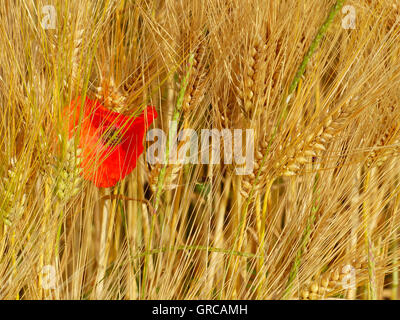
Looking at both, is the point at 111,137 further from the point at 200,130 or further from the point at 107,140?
the point at 200,130

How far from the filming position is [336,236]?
77 cm

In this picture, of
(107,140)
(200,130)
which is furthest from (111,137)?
(200,130)

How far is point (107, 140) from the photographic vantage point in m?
0.72

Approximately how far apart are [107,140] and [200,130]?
152 millimetres

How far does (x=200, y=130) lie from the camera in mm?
750

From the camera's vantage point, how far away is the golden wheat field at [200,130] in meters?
0.64

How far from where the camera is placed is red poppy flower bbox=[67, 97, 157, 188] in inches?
26.0

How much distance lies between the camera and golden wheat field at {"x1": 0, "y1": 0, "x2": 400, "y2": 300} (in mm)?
639

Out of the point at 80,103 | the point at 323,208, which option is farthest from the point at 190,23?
the point at 323,208

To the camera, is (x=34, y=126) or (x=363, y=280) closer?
(x=34, y=126)

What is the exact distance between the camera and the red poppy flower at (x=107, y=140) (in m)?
0.66
